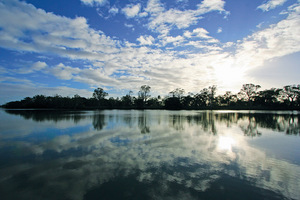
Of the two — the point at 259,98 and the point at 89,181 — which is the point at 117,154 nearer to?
the point at 89,181

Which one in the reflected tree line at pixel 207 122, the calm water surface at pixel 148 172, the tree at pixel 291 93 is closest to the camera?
the calm water surface at pixel 148 172

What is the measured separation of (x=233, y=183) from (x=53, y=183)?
5.19 m

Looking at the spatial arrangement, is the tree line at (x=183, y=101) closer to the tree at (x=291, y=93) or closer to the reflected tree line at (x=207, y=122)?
the tree at (x=291, y=93)

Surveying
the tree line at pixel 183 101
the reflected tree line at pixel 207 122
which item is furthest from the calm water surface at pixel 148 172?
the tree line at pixel 183 101

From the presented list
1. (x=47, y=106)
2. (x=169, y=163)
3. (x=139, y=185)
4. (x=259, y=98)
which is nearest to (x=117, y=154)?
(x=169, y=163)

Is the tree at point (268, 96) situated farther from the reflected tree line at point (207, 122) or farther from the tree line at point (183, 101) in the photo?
the reflected tree line at point (207, 122)

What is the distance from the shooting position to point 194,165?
559 cm

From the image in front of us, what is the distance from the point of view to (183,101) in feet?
334

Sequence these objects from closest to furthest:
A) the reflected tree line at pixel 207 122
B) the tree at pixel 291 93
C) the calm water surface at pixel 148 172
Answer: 1. the calm water surface at pixel 148 172
2. the reflected tree line at pixel 207 122
3. the tree at pixel 291 93

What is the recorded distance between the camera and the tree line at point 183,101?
83312mm

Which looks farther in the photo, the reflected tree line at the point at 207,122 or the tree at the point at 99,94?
the tree at the point at 99,94

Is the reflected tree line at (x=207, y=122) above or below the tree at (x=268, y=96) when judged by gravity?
below

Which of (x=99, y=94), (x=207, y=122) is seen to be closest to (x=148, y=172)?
(x=207, y=122)

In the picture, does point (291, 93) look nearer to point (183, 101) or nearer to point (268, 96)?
point (268, 96)
